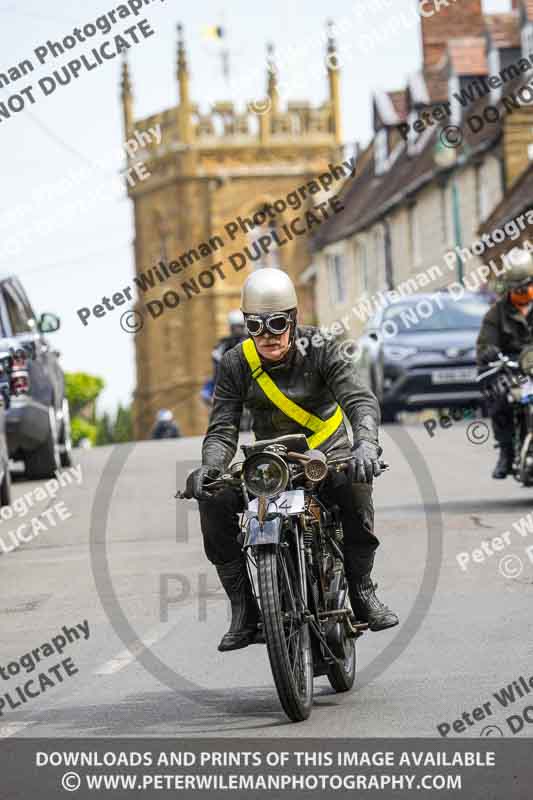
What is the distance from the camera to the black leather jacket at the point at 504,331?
16828 mm

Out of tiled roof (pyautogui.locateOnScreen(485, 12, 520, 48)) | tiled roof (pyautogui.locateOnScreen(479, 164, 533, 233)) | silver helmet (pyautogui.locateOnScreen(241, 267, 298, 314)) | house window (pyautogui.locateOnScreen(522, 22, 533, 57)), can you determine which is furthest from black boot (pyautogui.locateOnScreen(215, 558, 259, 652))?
tiled roof (pyautogui.locateOnScreen(485, 12, 520, 48))

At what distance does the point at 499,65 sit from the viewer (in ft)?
174

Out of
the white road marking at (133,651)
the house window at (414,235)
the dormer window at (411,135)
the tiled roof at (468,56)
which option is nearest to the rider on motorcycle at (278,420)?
the white road marking at (133,651)

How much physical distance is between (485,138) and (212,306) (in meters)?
52.5

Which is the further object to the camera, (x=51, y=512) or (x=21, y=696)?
(x=51, y=512)

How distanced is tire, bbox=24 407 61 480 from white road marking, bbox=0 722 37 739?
1485 centimetres

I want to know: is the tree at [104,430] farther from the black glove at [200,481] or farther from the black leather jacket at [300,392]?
the black glove at [200,481]

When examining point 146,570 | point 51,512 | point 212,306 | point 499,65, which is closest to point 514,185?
point 499,65

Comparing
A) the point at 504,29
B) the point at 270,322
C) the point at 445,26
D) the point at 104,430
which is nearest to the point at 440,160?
the point at 504,29

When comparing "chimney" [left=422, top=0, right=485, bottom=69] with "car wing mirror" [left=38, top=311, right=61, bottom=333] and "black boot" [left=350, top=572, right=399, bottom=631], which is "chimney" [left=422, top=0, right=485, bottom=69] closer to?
"car wing mirror" [left=38, top=311, right=61, bottom=333]

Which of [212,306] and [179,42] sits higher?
[179,42]

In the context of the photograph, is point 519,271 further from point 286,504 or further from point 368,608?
point 286,504
